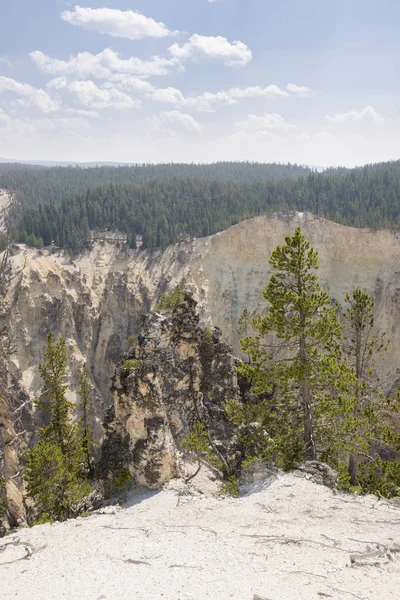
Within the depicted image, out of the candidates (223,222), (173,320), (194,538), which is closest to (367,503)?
(194,538)

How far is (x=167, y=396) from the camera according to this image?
27.0 meters

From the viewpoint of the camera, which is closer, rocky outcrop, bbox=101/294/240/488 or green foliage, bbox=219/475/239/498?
green foliage, bbox=219/475/239/498

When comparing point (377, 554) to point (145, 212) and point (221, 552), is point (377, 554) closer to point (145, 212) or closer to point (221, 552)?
point (221, 552)

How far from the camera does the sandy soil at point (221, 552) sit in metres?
9.16

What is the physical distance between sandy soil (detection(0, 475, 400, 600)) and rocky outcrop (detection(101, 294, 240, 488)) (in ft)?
14.1

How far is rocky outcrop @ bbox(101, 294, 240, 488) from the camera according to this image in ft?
68.1

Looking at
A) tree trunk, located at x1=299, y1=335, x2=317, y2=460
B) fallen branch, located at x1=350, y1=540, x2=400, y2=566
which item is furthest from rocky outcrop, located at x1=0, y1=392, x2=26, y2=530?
fallen branch, located at x1=350, y1=540, x2=400, y2=566

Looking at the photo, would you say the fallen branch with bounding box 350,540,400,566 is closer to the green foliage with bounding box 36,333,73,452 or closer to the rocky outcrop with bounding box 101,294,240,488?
the rocky outcrop with bounding box 101,294,240,488

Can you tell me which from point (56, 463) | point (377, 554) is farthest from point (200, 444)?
point (377, 554)

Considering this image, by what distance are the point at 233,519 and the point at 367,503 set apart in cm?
507

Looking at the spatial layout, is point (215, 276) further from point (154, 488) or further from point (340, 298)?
point (154, 488)

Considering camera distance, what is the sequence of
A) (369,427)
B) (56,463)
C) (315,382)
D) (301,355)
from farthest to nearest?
(56,463), (301,355), (315,382), (369,427)

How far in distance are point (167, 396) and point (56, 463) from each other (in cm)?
796

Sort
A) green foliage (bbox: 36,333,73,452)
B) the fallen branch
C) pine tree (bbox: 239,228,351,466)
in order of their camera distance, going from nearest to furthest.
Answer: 1. the fallen branch
2. pine tree (bbox: 239,228,351,466)
3. green foliage (bbox: 36,333,73,452)
